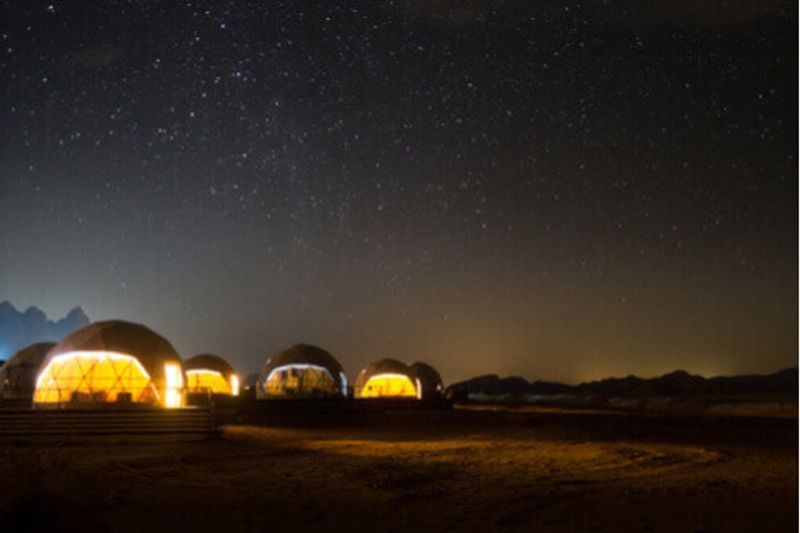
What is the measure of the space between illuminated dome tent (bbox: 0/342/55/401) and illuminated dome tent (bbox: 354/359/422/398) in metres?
19.1

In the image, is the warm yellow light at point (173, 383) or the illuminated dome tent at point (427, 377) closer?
the warm yellow light at point (173, 383)

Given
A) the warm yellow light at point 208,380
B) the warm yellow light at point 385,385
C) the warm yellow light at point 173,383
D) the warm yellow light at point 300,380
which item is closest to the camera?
the warm yellow light at point 173,383

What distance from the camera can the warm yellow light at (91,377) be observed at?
26047 mm

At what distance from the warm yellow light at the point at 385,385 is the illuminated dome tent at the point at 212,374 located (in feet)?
27.8

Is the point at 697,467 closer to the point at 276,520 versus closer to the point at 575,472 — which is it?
the point at 575,472

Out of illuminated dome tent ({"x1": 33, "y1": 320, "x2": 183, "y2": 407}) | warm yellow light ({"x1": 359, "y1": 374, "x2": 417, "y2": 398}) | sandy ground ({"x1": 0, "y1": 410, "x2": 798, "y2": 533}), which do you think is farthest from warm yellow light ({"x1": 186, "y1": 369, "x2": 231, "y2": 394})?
sandy ground ({"x1": 0, "y1": 410, "x2": 798, "y2": 533})

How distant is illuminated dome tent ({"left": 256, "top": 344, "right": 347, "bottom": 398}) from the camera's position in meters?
43.9

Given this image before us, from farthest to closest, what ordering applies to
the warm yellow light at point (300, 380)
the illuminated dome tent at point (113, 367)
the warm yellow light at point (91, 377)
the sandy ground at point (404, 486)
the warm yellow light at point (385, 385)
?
the warm yellow light at point (385, 385) → the warm yellow light at point (300, 380) → the warm yellow light at point (91, 377) → the illuminated dome tent at point (113, 367) → the sandy ground at point (404, 486)

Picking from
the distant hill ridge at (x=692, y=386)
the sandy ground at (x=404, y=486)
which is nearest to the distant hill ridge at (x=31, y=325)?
the distant hill ridge at (x=692, y=386)

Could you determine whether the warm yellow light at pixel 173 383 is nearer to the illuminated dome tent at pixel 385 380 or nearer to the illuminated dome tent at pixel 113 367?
the illuminated dome tent at pixel 113 367

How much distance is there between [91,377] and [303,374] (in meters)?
18.8

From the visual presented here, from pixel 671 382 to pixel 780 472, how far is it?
5618 inches

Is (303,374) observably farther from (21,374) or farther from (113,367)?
(113,367)

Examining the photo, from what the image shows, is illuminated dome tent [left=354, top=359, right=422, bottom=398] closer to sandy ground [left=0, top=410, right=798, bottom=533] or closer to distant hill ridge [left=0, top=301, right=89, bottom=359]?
sandy ground [left=0, top=410, right=798, bottom=533]
